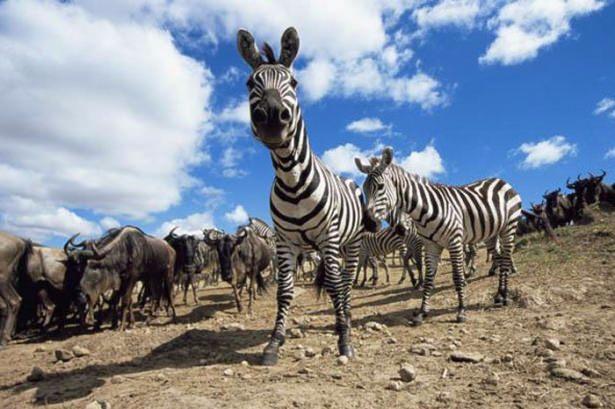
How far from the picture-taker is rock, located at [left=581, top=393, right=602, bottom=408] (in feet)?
9.80

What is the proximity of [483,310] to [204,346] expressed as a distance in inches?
208

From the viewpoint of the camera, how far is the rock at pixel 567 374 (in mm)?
→ 3506

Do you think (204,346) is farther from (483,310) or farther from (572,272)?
(572,272)

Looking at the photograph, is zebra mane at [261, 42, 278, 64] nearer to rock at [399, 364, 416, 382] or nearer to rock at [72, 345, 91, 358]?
rock at [399, 364, 416, 382]

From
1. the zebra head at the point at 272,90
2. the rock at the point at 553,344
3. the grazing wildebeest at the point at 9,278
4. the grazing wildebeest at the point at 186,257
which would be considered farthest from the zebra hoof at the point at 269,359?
the grazing wildebeest at the point at 186,257

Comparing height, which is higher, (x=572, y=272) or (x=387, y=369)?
(x=572, y=272)

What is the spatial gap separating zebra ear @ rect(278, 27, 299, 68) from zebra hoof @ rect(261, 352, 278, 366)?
353 centimetres

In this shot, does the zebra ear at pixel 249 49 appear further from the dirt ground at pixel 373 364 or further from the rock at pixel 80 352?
the rock at pixel 80 352

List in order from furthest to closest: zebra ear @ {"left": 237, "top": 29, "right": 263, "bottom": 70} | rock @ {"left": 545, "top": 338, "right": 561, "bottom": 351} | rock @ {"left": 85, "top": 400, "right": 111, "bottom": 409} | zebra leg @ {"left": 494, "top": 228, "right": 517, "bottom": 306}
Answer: zebra leg @ {"left": 494, "top": 228, "right": 517, "bottom": 306}
zebra ear @ {"left": 237, "top": 29, "right": 263, "bottom": 70}
rock @ {"left": 545, "top": 338, "right": 561, "bottom": 351}
rock @ {"left": 85, "top": 400, "right": 111, "bottom": 409}

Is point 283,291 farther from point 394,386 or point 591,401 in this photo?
point 591,401

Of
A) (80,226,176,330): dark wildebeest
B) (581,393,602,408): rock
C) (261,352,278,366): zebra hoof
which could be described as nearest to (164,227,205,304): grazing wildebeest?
(80,226,176,330): dark wildebeest

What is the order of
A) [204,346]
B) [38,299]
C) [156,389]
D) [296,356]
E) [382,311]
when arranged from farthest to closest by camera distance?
[38,299]
[382,311]
[204,346]
[296,356]
[156,389]

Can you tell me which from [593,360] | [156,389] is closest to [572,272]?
[593,360]

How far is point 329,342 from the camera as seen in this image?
223 inches
